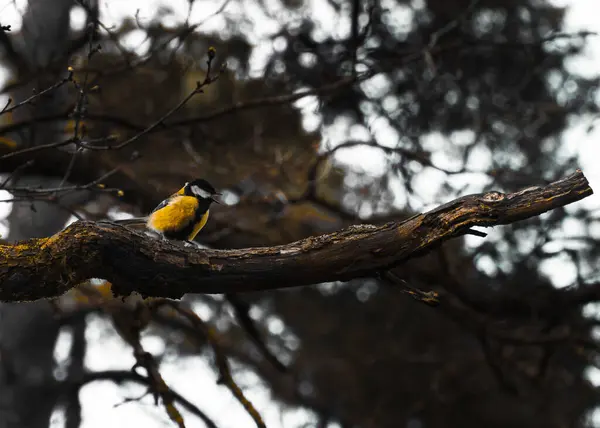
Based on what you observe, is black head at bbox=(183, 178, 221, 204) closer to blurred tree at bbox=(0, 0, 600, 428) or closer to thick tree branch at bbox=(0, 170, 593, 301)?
blurred tree at bbox=(0, 0, 600, 428)

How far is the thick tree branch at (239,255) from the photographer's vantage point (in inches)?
107

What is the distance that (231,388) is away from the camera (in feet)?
14.5

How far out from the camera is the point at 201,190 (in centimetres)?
463

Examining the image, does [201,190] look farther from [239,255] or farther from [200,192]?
[239,255]

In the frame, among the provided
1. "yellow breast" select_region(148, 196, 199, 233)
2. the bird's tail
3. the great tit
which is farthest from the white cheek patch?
the bird's tail

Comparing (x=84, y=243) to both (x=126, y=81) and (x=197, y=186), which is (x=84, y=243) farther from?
(x=126, y=81)

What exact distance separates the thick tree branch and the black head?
1.68 metres

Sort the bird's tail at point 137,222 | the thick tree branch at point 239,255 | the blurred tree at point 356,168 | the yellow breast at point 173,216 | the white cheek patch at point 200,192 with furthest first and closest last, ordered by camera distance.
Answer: the blurred tree at point 356,168 → the white cheek patch at point 200,192 → the bird's tail at point 137,222 → the yellow breast at point 173,216 → the thick tree branch at point 239,255

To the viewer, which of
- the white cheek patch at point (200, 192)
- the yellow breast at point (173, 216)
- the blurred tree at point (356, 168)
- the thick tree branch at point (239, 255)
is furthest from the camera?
the blurred tree at point (356, 168)

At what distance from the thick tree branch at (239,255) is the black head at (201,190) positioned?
168 cm

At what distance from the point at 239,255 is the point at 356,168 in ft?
18.1

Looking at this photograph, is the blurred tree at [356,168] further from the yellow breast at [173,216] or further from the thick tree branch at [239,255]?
the thick tree branch at [239,255]

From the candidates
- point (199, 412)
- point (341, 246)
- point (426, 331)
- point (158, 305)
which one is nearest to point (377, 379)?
point (426, 331)

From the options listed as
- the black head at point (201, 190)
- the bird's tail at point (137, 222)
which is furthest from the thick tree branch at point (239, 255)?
the black head at point (201, 190)
